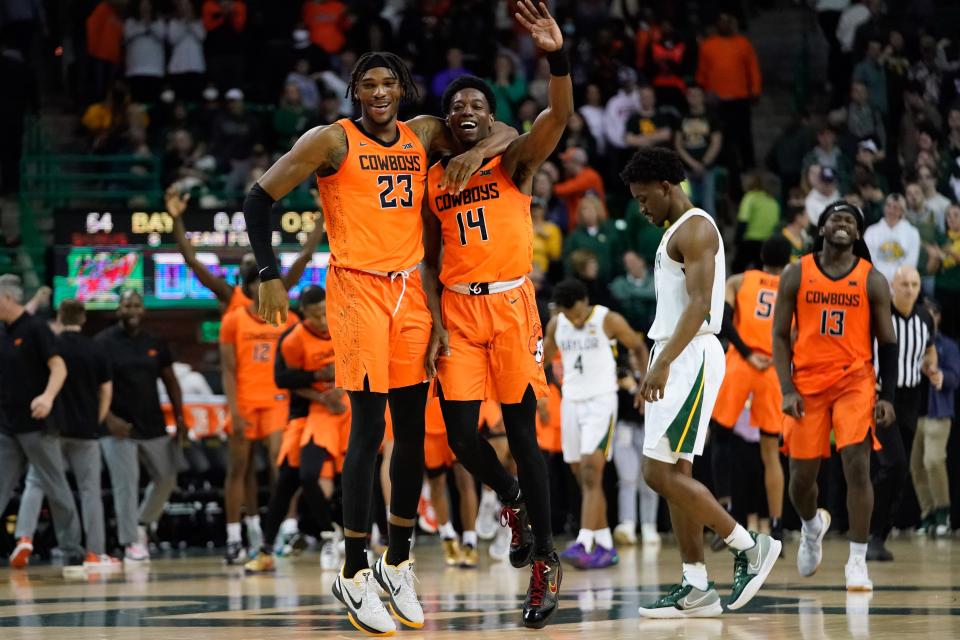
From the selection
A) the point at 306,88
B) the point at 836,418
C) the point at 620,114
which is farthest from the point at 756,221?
the point at 836,418

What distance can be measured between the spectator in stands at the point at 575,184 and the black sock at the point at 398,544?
10.5 meters

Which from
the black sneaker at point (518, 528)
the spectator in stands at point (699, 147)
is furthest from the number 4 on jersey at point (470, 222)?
the spectator in stands at point (699, 147)

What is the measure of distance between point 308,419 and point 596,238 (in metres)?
5.38

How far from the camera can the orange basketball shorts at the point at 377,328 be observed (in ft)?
23.5

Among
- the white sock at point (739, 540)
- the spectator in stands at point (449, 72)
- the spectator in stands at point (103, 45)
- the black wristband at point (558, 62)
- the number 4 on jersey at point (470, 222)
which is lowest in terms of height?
the white sock at point (739, 540)

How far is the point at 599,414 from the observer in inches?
488

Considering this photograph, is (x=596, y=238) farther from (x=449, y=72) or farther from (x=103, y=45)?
(x=103, y=45)

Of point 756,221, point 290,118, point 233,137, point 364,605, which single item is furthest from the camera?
point 290,118

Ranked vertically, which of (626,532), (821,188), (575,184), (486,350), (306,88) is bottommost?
(626,532)

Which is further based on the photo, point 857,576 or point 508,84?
point 508,84

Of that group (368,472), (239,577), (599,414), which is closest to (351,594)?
(368,472)

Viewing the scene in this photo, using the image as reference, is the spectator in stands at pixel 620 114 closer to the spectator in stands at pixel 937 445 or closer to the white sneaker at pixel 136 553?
the spectator in stands at pixel 937 445

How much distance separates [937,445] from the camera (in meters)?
14.6

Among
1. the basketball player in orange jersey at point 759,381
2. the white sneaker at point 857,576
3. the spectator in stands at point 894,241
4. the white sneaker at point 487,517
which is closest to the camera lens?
the white sneaker at point 857,576
